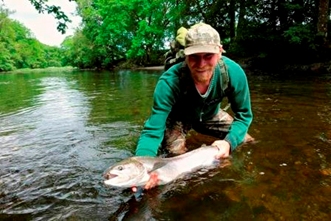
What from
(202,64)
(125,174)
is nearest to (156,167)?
(125,174)

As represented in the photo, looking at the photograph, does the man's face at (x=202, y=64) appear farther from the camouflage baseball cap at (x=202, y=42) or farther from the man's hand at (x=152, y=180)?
the man's hand at (x=152, y=180)

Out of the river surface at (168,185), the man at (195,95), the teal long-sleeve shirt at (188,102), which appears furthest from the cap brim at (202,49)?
the river surface at (168,185)

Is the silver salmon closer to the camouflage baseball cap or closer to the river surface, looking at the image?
the river surface

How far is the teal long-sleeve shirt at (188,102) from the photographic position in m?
3.17

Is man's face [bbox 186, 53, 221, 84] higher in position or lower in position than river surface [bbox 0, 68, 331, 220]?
higher

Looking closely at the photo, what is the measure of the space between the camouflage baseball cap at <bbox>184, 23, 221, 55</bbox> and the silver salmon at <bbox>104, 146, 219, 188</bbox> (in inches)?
37.8

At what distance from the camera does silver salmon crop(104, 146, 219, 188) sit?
7.68 feet

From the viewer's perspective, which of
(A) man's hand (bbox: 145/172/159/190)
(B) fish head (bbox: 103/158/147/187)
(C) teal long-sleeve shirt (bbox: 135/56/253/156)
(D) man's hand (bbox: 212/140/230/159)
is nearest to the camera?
(B) fish head (bbox: 103/158/147/187)

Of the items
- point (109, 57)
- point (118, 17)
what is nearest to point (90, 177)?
point (118, 17)

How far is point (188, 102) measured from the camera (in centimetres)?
368

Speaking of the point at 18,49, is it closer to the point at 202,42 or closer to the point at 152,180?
the point at 202,42

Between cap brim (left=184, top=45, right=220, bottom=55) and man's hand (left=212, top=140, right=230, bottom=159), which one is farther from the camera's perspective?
man's hand (left=212, top=140, right=230, bottom=159)

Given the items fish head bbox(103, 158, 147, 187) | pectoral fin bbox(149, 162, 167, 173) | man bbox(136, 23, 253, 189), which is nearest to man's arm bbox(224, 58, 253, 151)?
man bbox(136, 23, 253, 189)

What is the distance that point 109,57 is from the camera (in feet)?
156
